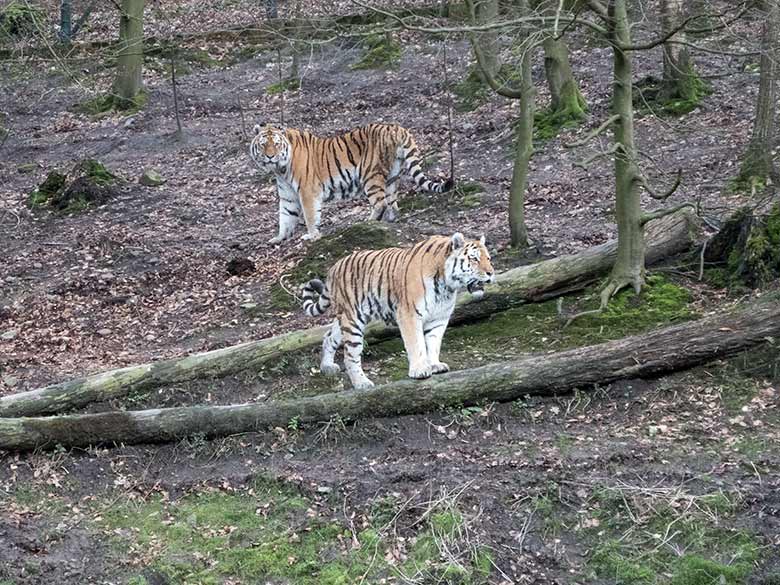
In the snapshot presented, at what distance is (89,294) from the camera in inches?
451

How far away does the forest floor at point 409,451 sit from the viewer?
5730 mm

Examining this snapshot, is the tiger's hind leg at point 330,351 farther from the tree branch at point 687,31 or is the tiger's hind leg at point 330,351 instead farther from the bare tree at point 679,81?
the bare tree at point 679,81

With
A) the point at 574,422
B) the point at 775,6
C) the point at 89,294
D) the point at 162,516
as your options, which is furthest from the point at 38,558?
the point at 775,6

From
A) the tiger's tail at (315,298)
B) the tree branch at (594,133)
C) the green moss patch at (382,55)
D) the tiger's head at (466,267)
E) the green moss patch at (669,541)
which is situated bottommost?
the green moss patch at (669,541)

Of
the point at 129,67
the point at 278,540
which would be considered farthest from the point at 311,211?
the point at 129,67

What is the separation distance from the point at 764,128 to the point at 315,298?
5263 millimetres

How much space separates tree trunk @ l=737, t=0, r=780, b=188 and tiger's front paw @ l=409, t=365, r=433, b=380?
185 inches

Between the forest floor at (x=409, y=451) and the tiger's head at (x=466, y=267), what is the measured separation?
82cm

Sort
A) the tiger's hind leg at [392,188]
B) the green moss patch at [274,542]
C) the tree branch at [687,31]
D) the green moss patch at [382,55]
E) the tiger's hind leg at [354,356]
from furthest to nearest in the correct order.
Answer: the green moss patch at [382,55], the tiger's hind leg at [392,188], the tiger's hind leg at [354,356], the tree branch at [687,31], the green moss patch at [274,542]

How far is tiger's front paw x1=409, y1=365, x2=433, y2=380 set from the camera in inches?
283

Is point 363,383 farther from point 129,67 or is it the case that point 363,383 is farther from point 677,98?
point 129,67

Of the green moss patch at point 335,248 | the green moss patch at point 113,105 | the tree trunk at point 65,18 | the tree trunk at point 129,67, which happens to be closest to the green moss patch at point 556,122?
the green moss patch at point 335,248

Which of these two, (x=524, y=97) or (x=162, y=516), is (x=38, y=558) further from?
(x=524, y=97)

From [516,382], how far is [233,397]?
2550 mm
